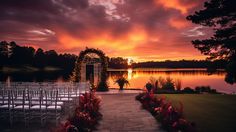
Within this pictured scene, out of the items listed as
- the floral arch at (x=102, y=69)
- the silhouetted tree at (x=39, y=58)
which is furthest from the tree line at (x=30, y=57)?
the floral arch at (x=102, y=69)

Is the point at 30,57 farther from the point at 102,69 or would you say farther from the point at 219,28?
the point at 219,28

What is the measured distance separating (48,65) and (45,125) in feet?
297

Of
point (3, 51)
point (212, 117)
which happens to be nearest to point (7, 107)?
point (212, 117)

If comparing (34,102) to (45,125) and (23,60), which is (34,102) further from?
(23,60)

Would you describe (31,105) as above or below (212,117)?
above

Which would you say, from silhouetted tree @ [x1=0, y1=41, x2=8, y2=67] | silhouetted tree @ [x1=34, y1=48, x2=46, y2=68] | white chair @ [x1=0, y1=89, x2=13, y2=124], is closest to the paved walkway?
white chair @ [x1=0, y1=89, x2=13, y2=124]

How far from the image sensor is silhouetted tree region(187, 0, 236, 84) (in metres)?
13.1

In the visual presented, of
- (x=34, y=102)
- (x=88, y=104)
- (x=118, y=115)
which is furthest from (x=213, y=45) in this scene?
(x=34, y=102)

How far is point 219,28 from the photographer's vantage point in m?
14.5

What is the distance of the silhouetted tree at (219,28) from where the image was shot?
13.1 m

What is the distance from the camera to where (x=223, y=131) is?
7656 millimetres

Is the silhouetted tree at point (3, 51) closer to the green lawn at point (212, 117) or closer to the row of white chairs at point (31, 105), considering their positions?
the row of white chairs at point (31, 105)

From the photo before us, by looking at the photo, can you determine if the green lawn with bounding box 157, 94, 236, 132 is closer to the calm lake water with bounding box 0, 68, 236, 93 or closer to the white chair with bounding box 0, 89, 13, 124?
the white chair with bounding box 0, 89, 13, 124

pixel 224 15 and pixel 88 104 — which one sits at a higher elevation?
pixel 224 15
